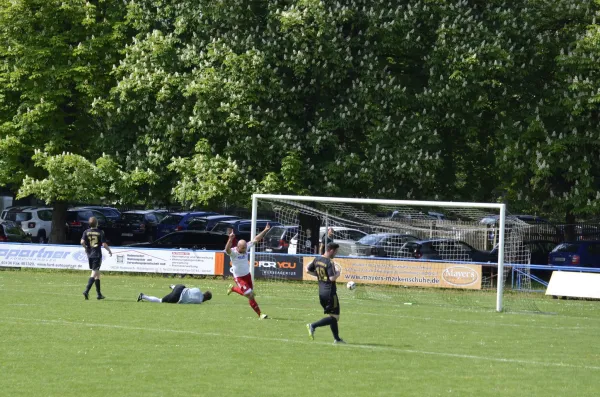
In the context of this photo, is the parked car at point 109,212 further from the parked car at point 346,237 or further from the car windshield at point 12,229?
the parked car at point 346,237

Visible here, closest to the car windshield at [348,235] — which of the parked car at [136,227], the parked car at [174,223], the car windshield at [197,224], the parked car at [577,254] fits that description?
the parked car at [577,254]

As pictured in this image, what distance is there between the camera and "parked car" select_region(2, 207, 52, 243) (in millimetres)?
54500

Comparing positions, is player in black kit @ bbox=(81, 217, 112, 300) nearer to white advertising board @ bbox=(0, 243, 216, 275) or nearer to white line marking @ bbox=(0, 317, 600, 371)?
white line marking @ bbox=(0, 317, 600, 371)

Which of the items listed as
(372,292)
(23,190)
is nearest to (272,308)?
(372,292)

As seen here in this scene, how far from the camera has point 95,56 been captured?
137ft

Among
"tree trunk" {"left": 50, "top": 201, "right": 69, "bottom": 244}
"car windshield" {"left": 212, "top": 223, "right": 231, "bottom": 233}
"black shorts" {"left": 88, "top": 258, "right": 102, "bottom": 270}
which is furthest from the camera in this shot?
"car windshield" {"left": 212, "top": 223, "right": 231, "bottom": 233}

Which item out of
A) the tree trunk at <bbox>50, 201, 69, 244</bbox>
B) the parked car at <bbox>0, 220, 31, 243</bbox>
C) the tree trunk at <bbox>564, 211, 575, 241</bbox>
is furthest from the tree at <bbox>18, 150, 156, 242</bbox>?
the tree trunk at <bbox>564, 211, 575, 241</bbox>

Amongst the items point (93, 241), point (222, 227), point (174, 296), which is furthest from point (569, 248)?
point (93, 241)

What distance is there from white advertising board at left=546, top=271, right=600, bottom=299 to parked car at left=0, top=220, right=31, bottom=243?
24.2 meters

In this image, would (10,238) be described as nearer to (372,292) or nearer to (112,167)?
(112,167)

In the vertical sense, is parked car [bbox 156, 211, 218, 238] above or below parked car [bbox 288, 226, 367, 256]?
above

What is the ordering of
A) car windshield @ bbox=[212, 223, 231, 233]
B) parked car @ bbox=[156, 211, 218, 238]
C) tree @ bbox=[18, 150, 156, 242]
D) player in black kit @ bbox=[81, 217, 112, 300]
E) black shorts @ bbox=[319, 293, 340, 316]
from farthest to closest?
parked car @ bbox=[156, 211, 218, 238] → car windshield @ bbox=[212, 223, 231, 233] → tree @ bbox=[18, 150, 156, 242] → player in black kit @ bbox=[81, 217, 112, 300] → black shorts @ bbox=[319, 293, 340, 316]

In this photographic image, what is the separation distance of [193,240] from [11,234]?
10.0 metres

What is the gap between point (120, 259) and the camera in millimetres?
37781
